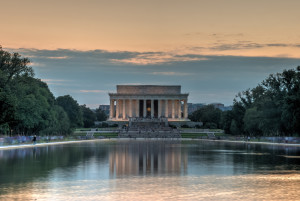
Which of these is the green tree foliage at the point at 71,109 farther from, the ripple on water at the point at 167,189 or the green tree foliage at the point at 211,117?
the ripple on water at the point at 167,189

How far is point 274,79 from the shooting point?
85125mm

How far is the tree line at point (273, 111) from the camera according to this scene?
72250 millimetres

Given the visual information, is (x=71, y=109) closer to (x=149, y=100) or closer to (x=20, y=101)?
(x=20, y=101)

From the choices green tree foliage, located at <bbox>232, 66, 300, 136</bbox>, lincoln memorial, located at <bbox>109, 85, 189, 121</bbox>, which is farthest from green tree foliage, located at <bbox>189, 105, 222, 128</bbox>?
green tree foliage, located at <bbox>232, 66, 300, 136</bbox>

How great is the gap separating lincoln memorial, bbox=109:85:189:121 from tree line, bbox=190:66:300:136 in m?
48.3

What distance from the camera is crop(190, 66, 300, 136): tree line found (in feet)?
237

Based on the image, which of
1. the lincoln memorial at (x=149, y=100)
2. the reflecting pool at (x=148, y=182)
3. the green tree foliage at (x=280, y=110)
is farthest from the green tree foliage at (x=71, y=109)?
the reflecting pool at (x=148, y=182)

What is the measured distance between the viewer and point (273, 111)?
8144cm

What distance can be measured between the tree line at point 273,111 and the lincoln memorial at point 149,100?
4834cm

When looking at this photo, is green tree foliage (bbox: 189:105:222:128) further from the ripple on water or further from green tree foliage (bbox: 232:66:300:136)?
the ripple on water

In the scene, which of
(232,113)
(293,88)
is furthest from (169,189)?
(232,113)

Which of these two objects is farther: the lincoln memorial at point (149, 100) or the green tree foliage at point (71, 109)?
the lincoln memorial at point (149, 100)

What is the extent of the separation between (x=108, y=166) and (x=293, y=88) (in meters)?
54.8

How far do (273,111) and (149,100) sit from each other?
90888mm
